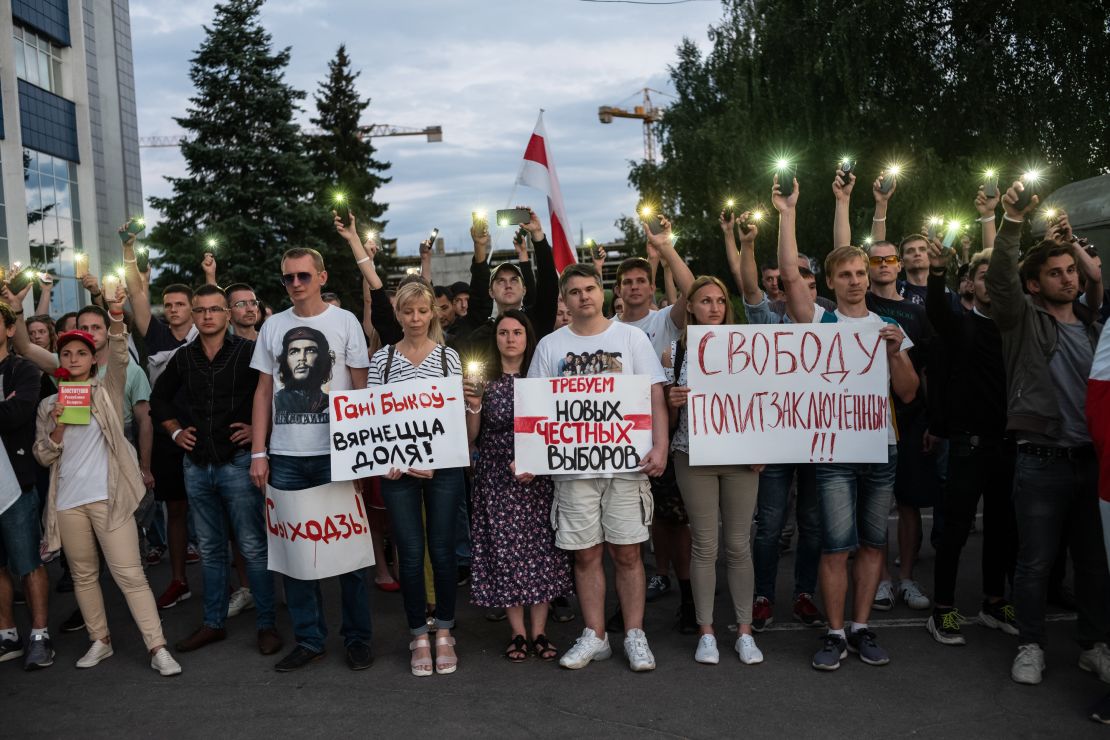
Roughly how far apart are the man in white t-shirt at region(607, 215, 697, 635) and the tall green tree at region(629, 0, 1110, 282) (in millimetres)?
10999

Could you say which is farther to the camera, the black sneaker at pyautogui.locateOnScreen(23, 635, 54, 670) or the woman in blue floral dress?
the black sneaker at pyautogui.locateOnScreen(23, 635, 54, 670)

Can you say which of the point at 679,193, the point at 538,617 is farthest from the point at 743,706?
the point at 679,193

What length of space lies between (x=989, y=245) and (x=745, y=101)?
1511cm

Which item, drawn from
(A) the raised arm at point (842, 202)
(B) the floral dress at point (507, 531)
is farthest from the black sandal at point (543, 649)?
(A) the raised arm at point (842, 202)

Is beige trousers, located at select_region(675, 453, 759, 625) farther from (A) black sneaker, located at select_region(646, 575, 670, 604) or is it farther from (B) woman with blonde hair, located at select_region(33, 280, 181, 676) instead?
(B) woman with blonde hair, located at select_region(33, 280, 181, 676)

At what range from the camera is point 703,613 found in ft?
16.0

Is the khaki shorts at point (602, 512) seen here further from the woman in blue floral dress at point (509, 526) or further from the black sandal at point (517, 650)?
the black sandal at point (517, 650)

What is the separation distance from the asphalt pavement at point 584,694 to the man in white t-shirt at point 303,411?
0.70 feet

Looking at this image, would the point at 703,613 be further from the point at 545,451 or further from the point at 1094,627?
the point at 1094,627

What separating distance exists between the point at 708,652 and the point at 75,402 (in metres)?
3.70

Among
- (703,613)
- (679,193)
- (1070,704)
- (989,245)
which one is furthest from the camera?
(679,193)

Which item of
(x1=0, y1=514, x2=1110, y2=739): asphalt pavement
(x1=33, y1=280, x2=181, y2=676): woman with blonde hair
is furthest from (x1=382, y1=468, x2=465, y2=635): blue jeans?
(x1=33, y1=280, x2=181, y2=676): woman with blonde hair

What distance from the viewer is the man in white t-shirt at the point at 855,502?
4.77 metres

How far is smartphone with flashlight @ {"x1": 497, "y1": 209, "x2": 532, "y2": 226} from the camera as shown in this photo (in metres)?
6.00
